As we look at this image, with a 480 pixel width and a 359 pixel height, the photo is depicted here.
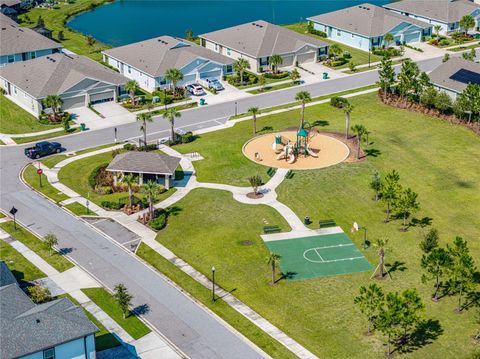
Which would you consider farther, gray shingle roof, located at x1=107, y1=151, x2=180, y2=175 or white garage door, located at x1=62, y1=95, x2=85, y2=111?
white garage door, located at x1=62, y1=95, x2=85, y2=111

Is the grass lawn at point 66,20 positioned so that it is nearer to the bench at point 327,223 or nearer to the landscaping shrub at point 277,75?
the landscaping shrub at point 277,75

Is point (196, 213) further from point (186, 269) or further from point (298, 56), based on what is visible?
Answer: point (298, 56)

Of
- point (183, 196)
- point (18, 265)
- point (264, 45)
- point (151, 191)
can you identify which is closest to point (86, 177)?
point (183, 196)

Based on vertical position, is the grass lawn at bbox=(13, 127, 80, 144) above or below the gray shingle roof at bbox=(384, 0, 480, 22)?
below

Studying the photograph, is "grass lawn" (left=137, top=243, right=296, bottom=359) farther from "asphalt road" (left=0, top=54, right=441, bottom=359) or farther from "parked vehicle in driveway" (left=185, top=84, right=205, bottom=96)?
"parked vehicle in driveway" (left=185, top=84, right=205, bottom=96)

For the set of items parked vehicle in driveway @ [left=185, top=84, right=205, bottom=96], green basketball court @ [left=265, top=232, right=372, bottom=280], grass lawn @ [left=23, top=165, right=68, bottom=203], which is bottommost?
grass lawn @ [left=23, top=165, right=68, bottom=203]

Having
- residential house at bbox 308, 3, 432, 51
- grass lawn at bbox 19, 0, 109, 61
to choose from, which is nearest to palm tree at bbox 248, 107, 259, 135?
grass lawn at bbox 19, 0, 109, 61
